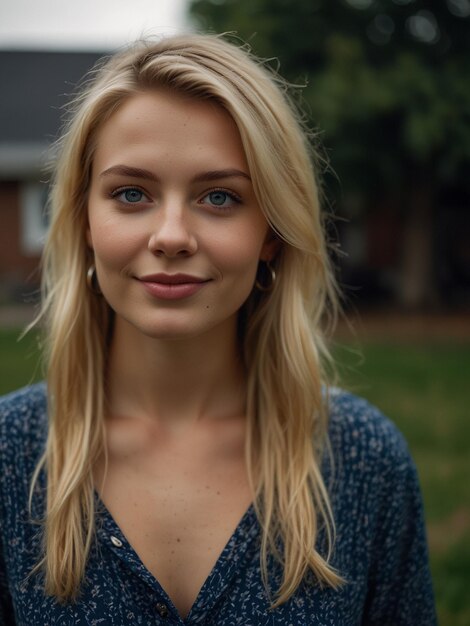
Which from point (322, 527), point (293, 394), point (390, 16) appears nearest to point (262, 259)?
point (293, 394)

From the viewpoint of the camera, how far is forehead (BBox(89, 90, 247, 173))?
5.48ft

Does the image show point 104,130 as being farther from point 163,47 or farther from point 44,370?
point 44,370

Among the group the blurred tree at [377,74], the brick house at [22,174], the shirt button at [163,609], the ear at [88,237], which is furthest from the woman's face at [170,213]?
the brick house at [22,174]

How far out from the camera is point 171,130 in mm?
1671

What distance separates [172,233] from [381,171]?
12734 millimetres

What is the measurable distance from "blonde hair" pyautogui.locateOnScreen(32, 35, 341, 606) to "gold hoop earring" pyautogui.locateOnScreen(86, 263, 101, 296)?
→ 0.01m

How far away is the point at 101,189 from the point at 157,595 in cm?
88

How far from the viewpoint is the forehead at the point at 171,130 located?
5.48 ft

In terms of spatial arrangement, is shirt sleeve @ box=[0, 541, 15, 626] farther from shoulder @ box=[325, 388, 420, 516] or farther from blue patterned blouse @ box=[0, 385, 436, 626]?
shoulder @ box=[325, 388, 420, 516]

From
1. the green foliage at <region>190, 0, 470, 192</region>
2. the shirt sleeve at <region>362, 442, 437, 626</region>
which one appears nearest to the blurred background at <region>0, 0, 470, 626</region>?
the green foliage at <region>190, 0, 470, 192</region>

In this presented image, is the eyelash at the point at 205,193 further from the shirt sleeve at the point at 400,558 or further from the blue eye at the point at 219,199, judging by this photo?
the shirt sleeve at the point at 400,558

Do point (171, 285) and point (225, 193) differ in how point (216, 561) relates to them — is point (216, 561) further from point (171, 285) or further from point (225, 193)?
point (225, 193)

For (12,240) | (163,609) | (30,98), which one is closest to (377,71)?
(12,240)

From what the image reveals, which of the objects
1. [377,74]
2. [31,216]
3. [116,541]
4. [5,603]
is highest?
[377,74]
